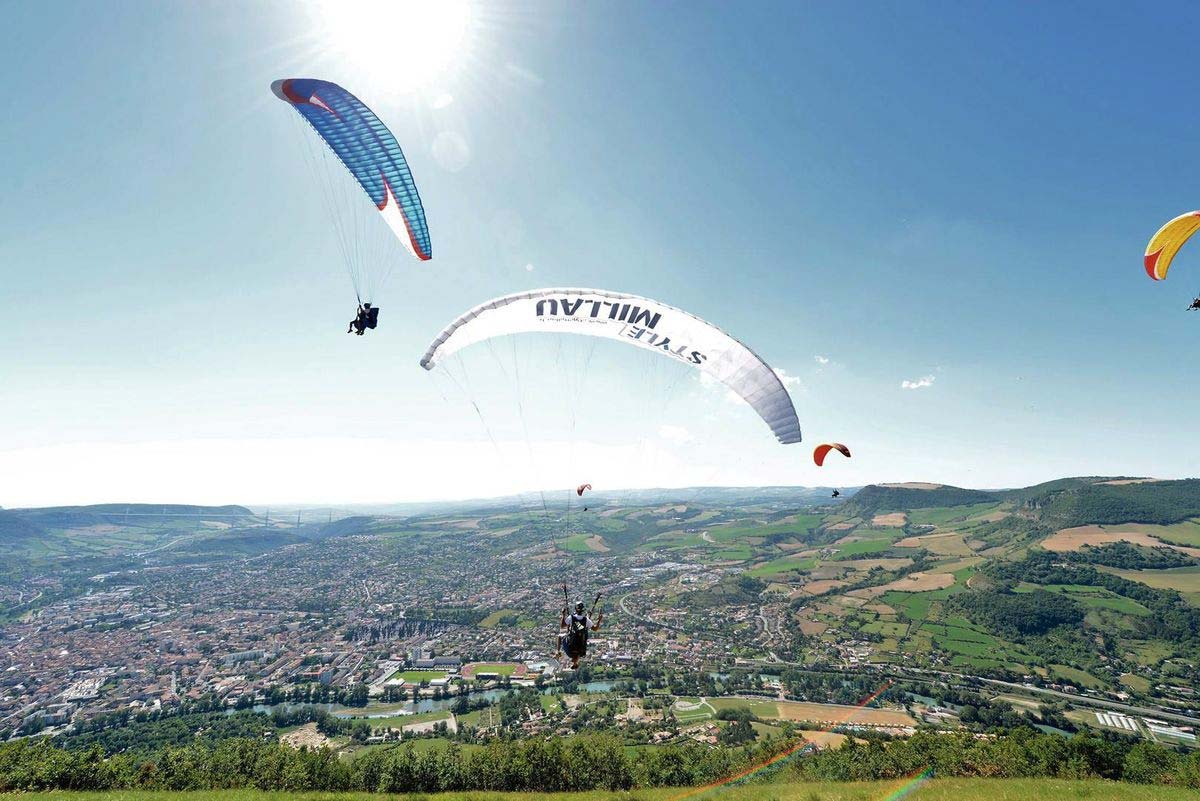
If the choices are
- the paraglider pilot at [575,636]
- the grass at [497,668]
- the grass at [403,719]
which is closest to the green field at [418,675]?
the grass at [497,668]

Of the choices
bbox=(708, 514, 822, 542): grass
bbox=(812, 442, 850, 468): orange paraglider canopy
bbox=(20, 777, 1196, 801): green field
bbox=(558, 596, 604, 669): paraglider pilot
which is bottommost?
bbox=(708, 514, 822, 542): grass

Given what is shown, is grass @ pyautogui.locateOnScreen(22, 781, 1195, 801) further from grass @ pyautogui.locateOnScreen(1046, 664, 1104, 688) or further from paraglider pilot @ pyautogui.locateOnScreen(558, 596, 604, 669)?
grass @ pyautogui.locateOnScreen(1046, 664, 1104, 688)

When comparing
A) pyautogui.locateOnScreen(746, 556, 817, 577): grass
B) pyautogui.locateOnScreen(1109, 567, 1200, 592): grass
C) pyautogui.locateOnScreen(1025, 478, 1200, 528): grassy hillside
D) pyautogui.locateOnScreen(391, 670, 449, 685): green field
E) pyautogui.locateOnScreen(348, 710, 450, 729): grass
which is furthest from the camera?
pyautogui.locateOnScreen(1025, 478, 1200, 528): grassy hillside

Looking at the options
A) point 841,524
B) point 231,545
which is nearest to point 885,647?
point 841,524

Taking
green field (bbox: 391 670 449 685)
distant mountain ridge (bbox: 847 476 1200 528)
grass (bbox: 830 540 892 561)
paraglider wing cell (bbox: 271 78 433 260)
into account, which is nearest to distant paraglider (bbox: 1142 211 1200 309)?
paraglider wing cell (bbox: 271 78 433 260)

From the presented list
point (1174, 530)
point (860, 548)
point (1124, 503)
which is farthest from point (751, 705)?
point (1124, 503)

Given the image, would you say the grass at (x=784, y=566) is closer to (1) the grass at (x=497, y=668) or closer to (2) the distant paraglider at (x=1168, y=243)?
(1) the grass at (x=497, y=668)
